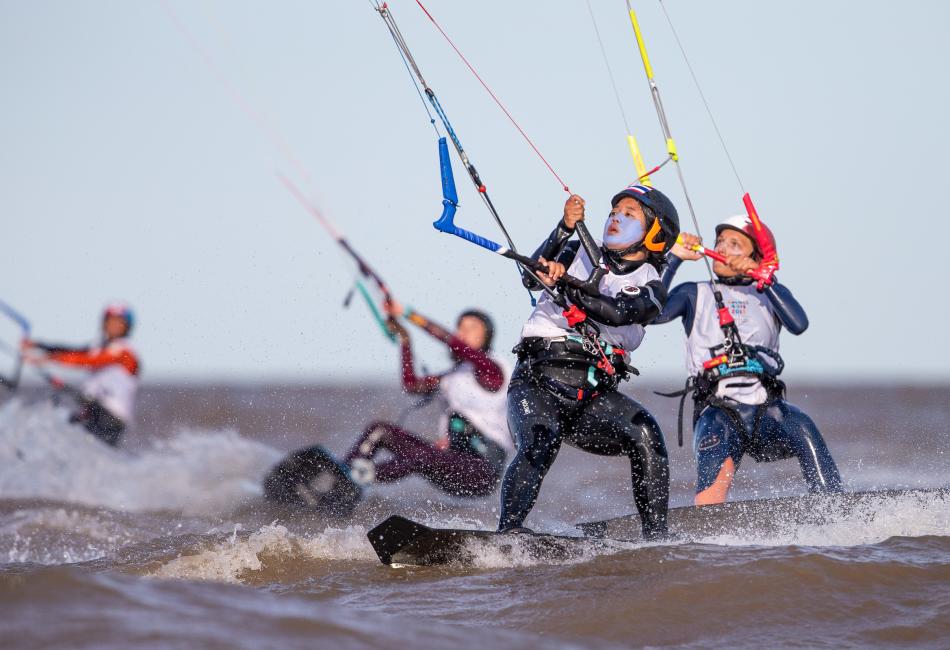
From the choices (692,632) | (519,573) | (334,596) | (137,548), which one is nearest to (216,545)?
(137,548)

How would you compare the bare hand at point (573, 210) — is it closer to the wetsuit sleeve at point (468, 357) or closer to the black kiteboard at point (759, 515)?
the black kiteboard at point (759, 515)

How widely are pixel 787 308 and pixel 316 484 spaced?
4.03 meters

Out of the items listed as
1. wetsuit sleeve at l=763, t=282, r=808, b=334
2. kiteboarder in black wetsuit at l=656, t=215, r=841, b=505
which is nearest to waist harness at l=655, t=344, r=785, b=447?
kiteboarder in black wetsuit at l=656, t=215, r=841, b=505

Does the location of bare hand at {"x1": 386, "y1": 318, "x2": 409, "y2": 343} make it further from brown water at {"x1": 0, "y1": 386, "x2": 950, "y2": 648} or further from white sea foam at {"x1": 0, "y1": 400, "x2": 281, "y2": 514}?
white sea foam at {"x1": 0, "y1": 400, "x2": 281, "y2": 514}

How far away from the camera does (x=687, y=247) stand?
7.64 meters

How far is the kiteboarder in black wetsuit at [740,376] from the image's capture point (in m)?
7.45

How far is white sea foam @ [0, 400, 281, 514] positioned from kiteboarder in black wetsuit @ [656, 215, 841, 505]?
459 cm

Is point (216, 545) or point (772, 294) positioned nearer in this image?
point (216, 545)

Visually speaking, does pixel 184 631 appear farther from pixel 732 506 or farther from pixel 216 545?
pixel 732 506

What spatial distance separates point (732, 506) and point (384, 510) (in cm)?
372

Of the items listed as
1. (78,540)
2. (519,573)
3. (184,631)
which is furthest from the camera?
(78,540)

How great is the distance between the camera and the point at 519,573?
598 centimetres

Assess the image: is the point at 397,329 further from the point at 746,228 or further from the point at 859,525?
the point at 859,525

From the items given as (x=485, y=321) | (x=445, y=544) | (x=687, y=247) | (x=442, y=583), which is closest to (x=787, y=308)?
(x=687, y=247)
